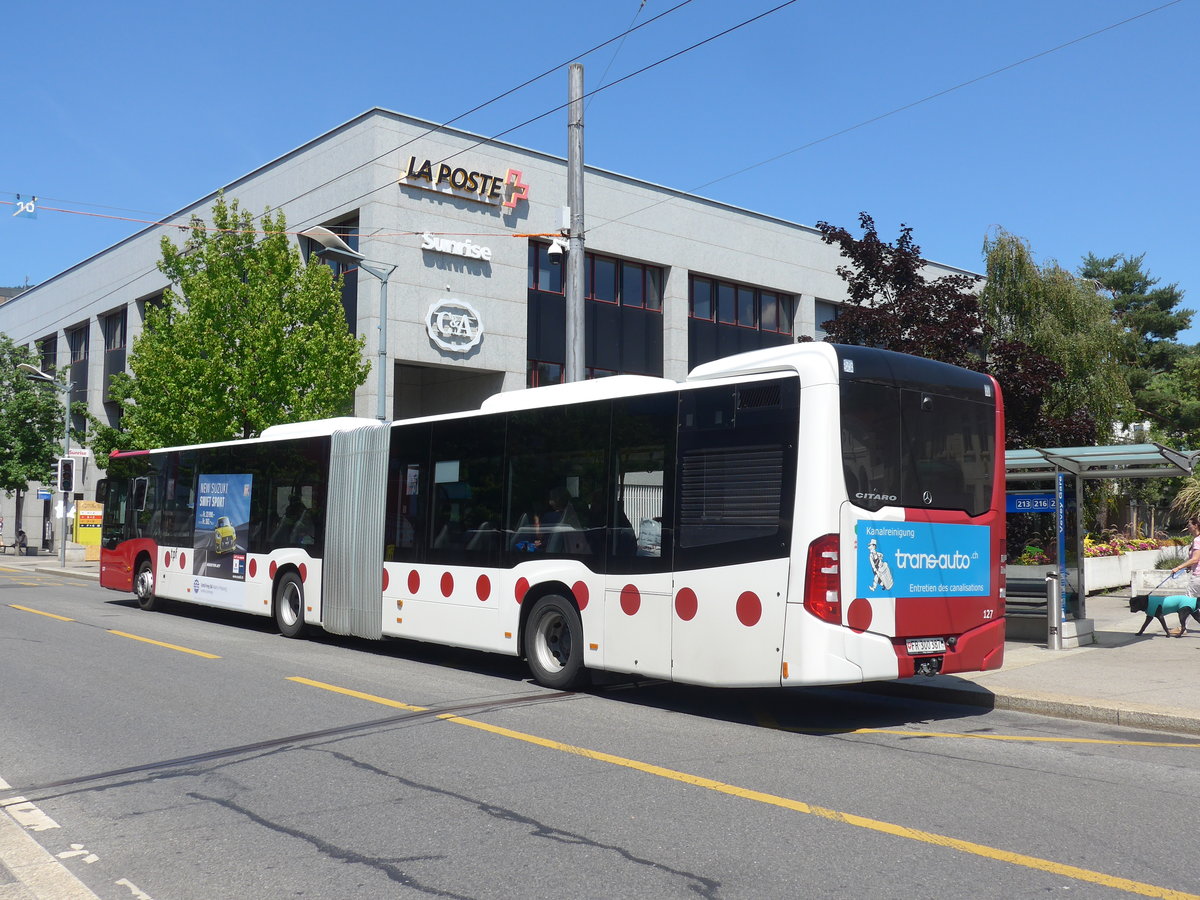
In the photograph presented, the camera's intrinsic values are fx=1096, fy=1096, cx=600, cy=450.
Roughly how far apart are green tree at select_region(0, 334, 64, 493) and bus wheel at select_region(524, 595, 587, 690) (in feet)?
136

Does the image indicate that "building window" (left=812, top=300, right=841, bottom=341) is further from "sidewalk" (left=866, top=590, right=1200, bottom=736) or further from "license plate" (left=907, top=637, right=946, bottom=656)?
"license plate" (left=907, top=637, right=946, bottom=656)

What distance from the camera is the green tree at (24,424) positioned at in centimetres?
4616

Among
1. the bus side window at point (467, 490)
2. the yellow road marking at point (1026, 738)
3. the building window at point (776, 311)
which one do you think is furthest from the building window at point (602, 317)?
the yellow road marking at point (1026, 738)

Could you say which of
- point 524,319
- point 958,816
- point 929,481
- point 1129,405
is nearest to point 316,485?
point 929,481

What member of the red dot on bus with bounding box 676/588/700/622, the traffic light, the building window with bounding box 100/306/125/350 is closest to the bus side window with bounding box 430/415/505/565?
the red dot on bus with bounding box 676/588/700/622

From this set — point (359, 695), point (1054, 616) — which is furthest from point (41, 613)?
point (1054, 616)

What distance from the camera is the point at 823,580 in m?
8.33

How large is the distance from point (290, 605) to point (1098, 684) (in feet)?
34.2

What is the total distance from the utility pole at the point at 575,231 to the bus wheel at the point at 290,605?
4754 mm

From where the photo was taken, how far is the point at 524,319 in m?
31.1

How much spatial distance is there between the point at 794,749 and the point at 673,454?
2811 millimetres

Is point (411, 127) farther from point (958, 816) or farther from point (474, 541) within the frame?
point (958, 816)

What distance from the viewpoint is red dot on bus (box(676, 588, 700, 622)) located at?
919 centimetres

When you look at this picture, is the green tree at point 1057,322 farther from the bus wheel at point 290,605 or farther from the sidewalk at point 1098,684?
the bus wheel at point 290,605
